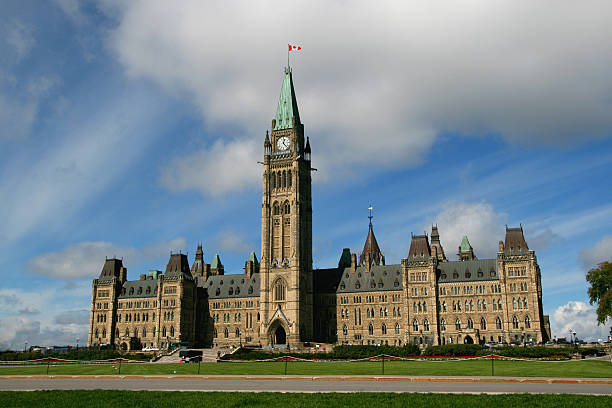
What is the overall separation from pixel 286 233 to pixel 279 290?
1176 centimetres

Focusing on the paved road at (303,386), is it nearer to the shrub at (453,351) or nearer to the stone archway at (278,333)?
the shrub at (453,351)

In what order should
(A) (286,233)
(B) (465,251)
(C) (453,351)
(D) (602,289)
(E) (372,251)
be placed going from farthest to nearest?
(E) (372,251) → (B) (465,251) → (A) (286,233) → (D) (602,289) → (C) (453,351)

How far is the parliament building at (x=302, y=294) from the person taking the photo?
107 metres

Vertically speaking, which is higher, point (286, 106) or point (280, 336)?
point (286, 106)

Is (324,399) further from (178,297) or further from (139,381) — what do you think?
(178,297)

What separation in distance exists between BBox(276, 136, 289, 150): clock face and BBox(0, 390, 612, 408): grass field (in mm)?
98392

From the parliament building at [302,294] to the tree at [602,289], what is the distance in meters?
19.4

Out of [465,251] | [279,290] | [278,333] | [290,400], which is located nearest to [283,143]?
[279,290]

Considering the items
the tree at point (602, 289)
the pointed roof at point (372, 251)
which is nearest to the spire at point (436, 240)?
the pointed roof at point (372, 251)

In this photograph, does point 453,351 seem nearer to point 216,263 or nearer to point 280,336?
point 280,336

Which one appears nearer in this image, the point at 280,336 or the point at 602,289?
the point at 602,289

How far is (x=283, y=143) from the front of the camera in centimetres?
12669

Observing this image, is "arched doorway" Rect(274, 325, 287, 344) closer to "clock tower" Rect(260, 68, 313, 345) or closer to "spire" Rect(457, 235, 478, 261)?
"clock tower" Rect(260, 68, 313, 345)

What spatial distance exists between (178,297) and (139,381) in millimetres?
91675
